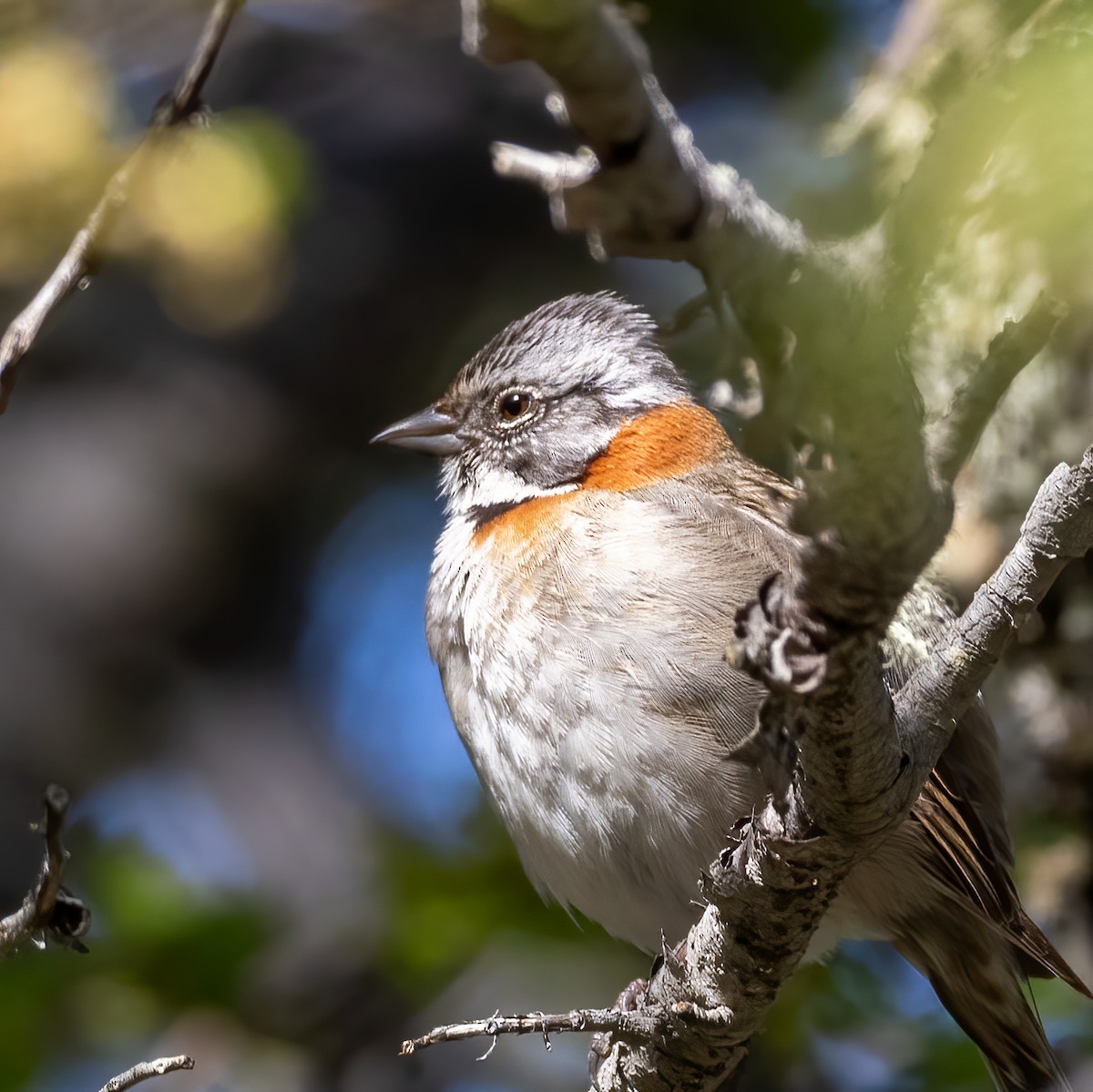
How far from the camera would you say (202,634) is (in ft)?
27.1

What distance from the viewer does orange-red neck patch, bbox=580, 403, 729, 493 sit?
466 cm

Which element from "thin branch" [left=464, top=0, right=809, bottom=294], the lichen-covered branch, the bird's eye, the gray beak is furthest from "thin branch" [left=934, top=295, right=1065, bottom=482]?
the gray beak

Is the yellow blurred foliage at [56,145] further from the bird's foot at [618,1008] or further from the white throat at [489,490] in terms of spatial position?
the bird's foot at [618,1008]

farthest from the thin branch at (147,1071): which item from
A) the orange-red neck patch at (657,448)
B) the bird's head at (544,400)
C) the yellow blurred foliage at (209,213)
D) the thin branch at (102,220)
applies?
the bird's head at (544,400)

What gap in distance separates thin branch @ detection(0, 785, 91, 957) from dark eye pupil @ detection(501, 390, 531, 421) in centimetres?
265

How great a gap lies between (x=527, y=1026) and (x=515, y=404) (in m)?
2.65

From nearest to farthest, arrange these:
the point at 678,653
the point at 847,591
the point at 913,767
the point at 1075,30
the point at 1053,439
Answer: the point at 847,591 → the point at 1075,30 → the point at 913,767 → the point at 678,653 → the point at 1053,439

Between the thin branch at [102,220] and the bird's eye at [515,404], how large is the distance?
231 cm

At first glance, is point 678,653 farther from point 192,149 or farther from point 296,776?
point 296,776

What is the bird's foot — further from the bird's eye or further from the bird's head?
the bird's eye

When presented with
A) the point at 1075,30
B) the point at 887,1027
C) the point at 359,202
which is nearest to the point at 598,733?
the point at 1075,30

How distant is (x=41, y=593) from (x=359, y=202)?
119 inches

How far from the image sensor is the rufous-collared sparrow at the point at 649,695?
12.6 feet

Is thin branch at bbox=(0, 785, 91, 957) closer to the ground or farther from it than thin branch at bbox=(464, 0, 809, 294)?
closer to the ground
